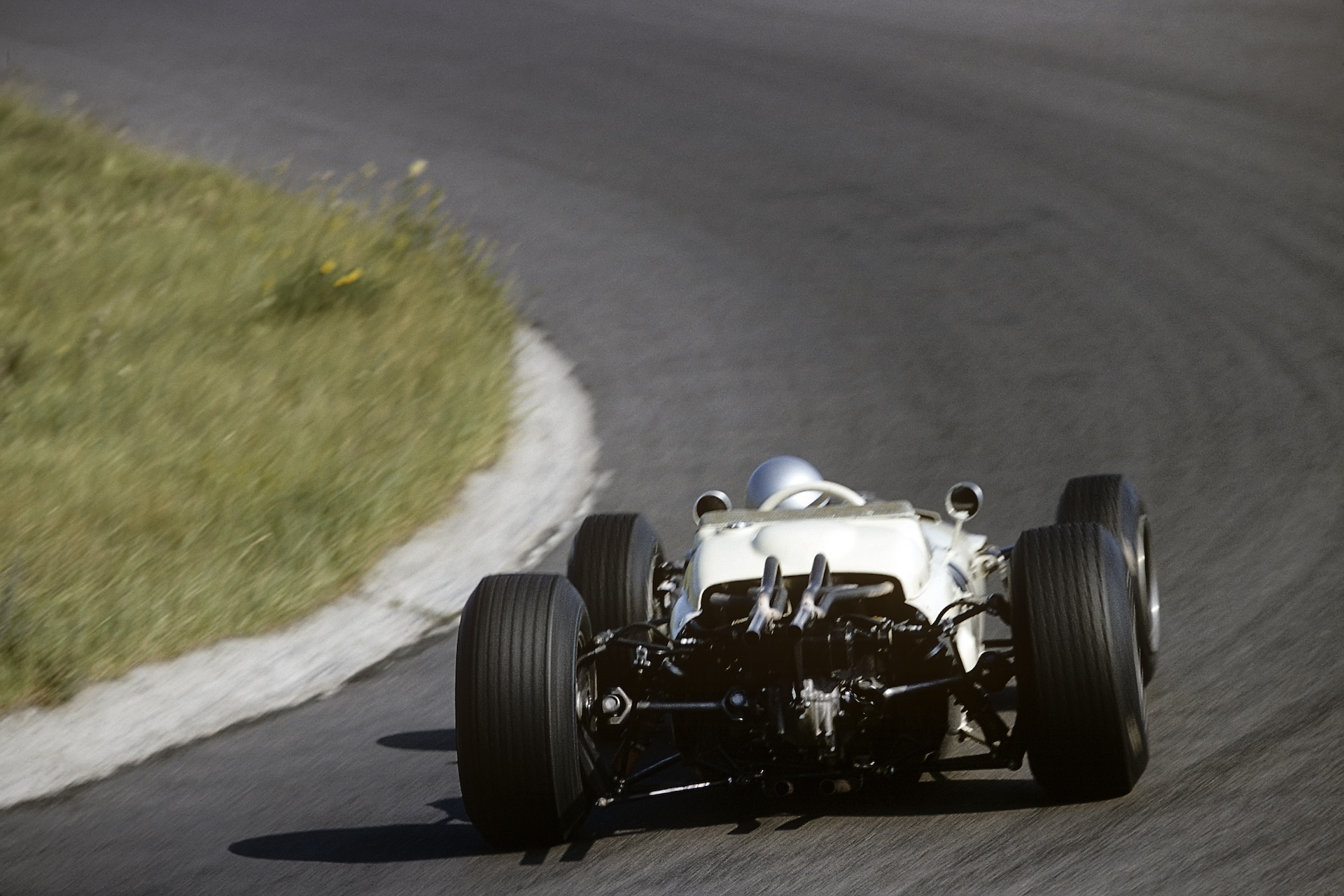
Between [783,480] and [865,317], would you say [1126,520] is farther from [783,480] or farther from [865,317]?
[865,317]

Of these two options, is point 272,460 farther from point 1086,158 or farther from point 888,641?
point 1086,158

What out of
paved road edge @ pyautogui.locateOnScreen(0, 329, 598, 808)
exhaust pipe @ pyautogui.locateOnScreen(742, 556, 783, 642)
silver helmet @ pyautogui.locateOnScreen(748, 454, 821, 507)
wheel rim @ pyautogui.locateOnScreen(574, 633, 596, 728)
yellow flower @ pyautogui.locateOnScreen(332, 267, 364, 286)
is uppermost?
yellow flower @ pyautogui.locateOnScreen(332, 267, 364, 286)

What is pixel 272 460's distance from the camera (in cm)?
1027

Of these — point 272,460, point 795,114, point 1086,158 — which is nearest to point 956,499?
point 272,460

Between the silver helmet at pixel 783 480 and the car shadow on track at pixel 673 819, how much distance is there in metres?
1.33

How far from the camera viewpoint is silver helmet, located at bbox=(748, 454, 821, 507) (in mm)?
7281

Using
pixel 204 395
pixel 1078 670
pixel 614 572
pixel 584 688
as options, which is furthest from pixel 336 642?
pixel 1078 670

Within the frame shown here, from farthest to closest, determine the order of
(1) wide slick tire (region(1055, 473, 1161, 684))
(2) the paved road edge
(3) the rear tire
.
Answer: (2) the paved road edge
(3) the rear tire
(1) wide slick tire (region(1055, 473, 1161, 684))

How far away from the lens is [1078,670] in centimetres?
563

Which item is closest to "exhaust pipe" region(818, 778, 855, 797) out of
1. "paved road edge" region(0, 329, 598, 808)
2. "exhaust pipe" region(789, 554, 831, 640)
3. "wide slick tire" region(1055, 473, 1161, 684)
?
"exhaust pipe" region(789, 554, 831, 640)

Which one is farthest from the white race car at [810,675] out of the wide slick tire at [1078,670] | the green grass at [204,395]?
the green grass at [204,395]

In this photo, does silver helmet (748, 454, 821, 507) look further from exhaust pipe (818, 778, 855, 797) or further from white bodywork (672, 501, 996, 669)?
exhaust pipe (818, 778, 855, 797)

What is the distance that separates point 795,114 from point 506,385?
25.9 feet

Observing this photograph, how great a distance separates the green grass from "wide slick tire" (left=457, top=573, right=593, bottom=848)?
3134 millimetres
